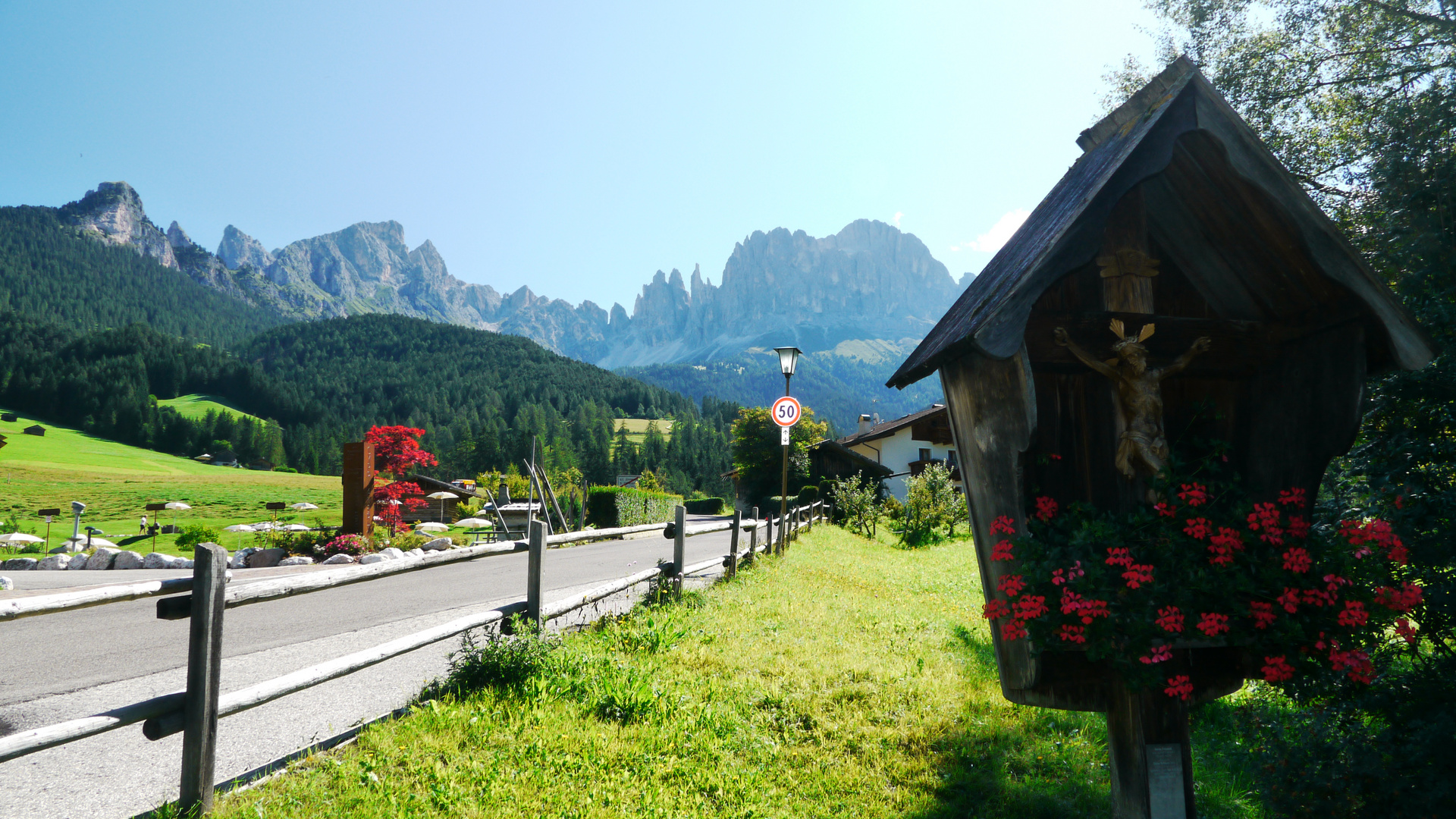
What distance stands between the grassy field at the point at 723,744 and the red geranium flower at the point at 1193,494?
2.00m

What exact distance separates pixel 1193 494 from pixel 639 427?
12557 centimetres

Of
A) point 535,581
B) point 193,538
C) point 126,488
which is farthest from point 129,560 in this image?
point 126,488

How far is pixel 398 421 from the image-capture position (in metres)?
120

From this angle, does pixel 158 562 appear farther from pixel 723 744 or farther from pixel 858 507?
pixel 858 507

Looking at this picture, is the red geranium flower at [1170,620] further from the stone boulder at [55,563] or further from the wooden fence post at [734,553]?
the stone boulder at [55,563]

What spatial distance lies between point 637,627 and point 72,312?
21368 centimetres

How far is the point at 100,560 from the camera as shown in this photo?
53.5 feet

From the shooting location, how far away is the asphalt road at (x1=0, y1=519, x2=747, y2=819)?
379cm

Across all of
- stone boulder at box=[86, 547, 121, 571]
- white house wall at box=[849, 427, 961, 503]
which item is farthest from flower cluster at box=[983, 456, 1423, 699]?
white house wall at box=[849, 427, 961, 503]

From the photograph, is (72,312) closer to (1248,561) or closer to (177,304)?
(177,304)

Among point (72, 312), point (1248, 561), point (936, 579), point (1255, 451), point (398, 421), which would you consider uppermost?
point (72, 312)

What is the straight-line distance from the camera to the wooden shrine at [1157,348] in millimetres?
2707

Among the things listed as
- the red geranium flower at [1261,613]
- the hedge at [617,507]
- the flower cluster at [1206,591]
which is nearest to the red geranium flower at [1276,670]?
the flower cluster at [1206,591]

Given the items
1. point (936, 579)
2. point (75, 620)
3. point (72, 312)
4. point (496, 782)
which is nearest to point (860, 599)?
point (936, 579)
